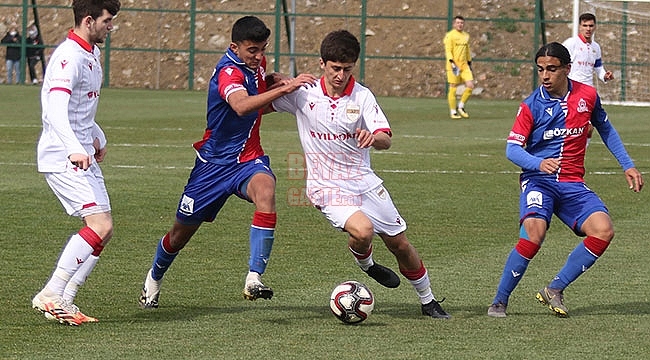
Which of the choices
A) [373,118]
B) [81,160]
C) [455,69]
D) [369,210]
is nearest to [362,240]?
[369,210]

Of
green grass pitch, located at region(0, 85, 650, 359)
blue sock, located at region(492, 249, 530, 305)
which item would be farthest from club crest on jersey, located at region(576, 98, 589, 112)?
green grass pitch, located at region(0, 85, 650, 359)

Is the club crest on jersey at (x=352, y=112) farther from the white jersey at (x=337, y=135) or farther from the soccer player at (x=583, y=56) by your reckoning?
the soccer player at (x=583, y=56)

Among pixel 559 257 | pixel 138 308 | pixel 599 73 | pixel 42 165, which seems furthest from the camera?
pixel 599 73

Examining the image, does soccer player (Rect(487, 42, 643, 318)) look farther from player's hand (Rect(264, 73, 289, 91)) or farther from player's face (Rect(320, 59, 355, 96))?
player's hand (Rect(264, 73, 289, 91))

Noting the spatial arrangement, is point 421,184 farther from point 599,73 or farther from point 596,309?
point 596,309

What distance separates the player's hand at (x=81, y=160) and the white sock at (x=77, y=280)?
621mm

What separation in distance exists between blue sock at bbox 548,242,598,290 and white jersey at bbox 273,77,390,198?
1.23 meters

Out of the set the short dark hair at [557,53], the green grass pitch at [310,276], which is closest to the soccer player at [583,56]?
the green grass pitch at [310,276]

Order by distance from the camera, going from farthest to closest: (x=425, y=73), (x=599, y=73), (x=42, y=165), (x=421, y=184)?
(x=425, y=73) → (x=599, y=73) → (x=421, y=184) → (x=42, y=165)

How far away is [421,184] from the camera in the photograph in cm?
1436

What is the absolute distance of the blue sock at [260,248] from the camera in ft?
23.3

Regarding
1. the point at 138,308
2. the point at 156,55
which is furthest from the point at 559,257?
the point at 156,55

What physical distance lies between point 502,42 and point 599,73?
2242 cm

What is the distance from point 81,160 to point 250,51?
1.31 m
